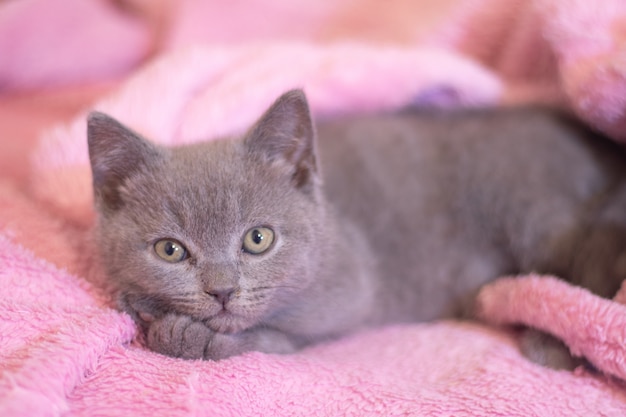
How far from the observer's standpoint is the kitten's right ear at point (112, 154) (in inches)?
37.9

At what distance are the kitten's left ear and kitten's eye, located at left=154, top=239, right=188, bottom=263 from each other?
222 millimetres

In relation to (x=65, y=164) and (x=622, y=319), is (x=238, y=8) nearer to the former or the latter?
(x=65, y=164)

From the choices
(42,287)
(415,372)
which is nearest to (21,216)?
(42,287)

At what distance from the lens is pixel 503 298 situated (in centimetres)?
114

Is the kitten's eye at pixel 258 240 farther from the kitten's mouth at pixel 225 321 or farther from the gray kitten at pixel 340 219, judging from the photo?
the kitten's mouth at pixel 225 321

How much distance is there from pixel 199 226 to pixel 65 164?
19.2 inches

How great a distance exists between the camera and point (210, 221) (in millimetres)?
936

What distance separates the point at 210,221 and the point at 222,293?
12cm

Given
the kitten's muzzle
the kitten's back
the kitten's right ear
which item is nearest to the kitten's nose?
the kitten's muzzle

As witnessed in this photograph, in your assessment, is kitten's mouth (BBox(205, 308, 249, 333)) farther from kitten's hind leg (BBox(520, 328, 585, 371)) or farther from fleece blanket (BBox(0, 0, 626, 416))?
kitten's hind leg (BBox(520, 328, 585, 371))

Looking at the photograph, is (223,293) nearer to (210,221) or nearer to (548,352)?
(210,221)

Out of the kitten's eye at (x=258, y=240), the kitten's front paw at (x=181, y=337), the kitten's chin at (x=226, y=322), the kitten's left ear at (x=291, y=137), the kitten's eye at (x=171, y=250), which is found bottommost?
the kitten's front paw at (x=181, y=337)

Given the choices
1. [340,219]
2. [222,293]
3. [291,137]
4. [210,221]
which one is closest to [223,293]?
[222,293]

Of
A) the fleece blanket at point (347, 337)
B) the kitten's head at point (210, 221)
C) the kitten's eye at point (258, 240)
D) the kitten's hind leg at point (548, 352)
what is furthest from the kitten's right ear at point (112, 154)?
the kitten's hind leg at point (548, 352)
